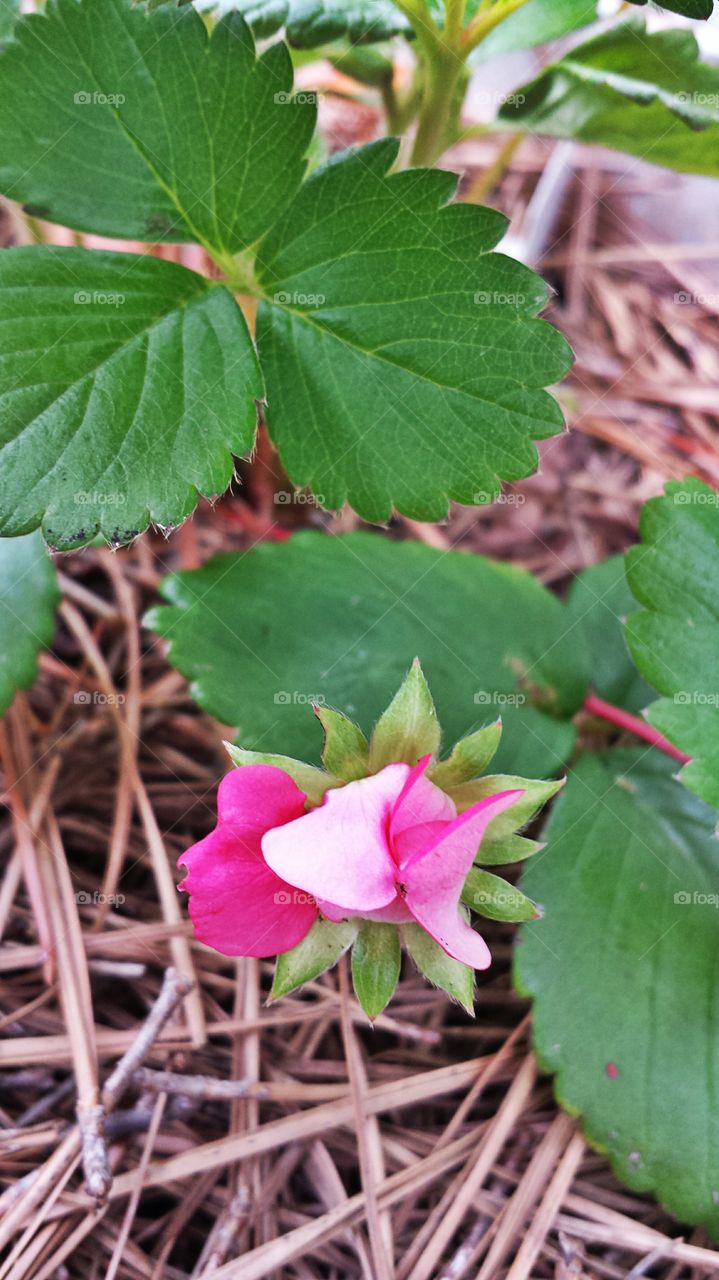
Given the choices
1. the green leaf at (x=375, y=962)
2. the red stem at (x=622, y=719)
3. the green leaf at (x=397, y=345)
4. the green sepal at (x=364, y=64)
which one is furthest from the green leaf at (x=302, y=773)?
the green sepal at (x=364, y=64)

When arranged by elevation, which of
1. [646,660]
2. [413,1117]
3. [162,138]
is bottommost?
[413,1117]

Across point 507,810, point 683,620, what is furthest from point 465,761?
point 683,620

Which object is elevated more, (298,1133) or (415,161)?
(415,161)

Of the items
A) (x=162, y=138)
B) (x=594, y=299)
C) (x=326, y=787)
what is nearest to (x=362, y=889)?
(x=326, y=787)

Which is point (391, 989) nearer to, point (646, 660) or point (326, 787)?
point (326, 787)

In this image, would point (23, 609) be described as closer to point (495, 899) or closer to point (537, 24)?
point (495, 899)

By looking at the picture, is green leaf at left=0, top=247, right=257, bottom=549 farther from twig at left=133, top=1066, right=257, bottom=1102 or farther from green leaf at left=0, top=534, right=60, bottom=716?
twig at left=133, top=1066, right=257, bottom=1102

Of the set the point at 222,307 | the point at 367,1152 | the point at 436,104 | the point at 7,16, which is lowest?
the point at 367,1152
